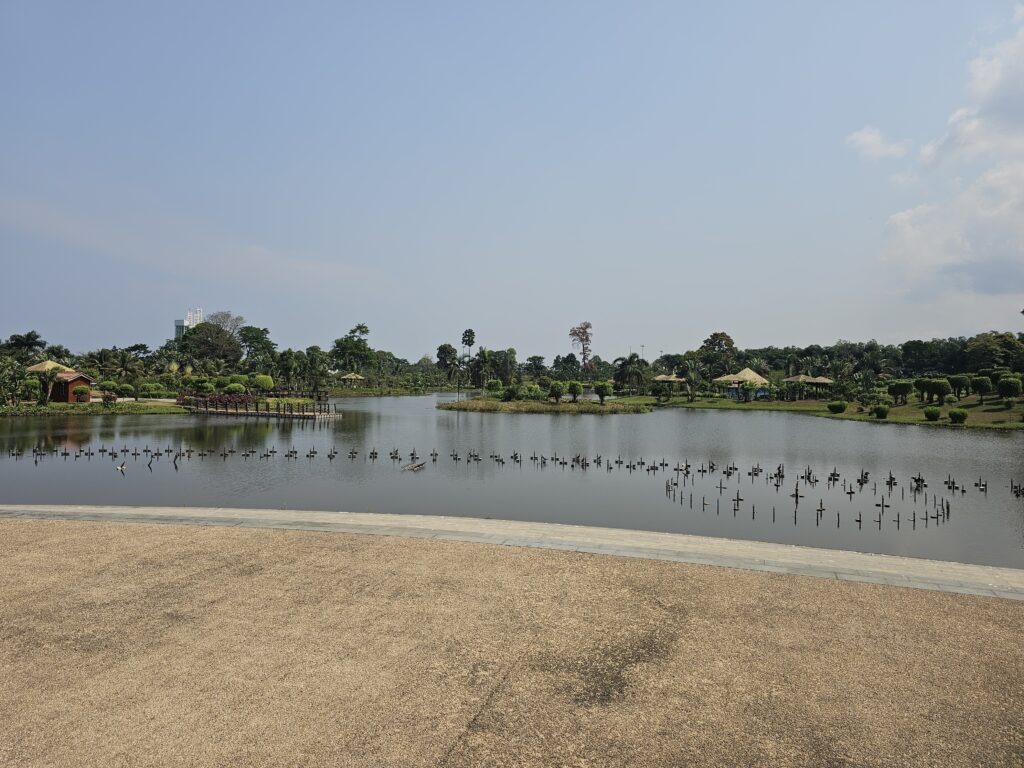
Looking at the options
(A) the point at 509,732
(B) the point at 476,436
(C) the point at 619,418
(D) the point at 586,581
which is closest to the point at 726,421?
(C) the point at 619,418

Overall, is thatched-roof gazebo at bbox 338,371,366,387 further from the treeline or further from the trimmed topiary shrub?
the trimmed topiary shrub

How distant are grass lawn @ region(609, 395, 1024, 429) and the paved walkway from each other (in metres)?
53.3

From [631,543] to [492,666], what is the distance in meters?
6.95

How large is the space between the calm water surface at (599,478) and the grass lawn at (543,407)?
20416 millimetres

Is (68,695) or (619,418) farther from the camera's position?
(619,418)

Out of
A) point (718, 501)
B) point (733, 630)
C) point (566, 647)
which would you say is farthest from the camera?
point (718, 501)

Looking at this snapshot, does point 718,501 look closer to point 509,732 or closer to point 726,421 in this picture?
point 509,732

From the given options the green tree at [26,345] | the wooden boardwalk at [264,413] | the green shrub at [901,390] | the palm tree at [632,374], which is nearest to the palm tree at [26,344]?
the green tree at [26,345]

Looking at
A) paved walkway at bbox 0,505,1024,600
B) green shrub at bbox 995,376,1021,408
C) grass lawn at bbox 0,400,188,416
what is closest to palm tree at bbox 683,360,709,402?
green shrub at bbox 995,376,1021,408

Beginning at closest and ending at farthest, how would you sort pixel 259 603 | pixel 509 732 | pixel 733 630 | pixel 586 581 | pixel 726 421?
pixel 509 732 → pixel 733 630 → pixel 259 603 → pixel 586 581 → pixel 726 421

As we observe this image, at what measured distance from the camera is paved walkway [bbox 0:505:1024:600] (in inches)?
468

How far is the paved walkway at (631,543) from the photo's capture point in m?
11.9

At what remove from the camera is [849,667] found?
26.7ft

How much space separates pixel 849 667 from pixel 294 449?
3910cm
